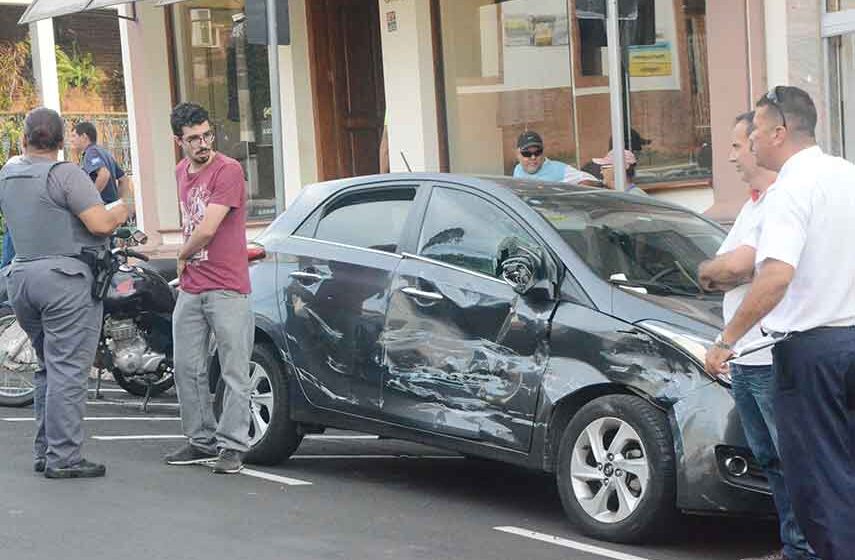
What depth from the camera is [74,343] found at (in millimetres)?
8492

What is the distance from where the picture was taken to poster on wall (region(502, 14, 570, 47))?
1423 centimetres

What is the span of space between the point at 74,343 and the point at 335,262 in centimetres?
142

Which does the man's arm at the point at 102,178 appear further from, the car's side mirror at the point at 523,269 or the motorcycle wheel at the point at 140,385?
the car's side mirror at the point at 523,269

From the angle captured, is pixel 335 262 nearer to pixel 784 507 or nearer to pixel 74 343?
pixel 74 343

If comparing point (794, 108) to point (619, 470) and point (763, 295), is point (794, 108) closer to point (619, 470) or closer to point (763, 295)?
point (763, 295)

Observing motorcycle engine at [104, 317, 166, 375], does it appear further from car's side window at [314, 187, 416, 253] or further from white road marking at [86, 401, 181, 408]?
car's side window at [314, 187, 416, 253]

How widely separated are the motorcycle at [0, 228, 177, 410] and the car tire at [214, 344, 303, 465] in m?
2.59

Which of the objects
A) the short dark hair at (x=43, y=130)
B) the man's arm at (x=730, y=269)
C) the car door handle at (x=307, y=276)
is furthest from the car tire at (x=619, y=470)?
the short dark hair at (x=43, y=130)

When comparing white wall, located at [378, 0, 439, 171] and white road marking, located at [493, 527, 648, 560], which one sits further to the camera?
white wall, located at [378, 0, 439, 171]

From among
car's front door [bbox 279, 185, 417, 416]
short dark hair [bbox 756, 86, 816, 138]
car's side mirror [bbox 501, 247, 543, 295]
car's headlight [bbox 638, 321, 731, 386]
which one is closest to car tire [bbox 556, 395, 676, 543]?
car's headlight [bbox 638, 321, 731, 386]

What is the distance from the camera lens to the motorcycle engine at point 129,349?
11.4 m

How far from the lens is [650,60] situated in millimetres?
13258

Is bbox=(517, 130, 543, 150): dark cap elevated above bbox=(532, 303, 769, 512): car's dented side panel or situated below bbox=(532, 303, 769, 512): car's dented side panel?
above

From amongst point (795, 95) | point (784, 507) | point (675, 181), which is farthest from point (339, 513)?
point (675, 181)
